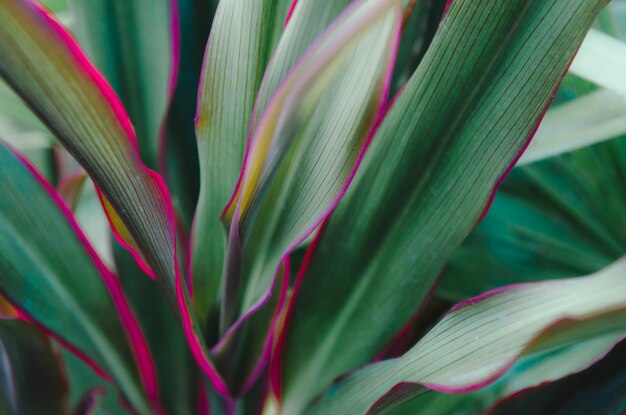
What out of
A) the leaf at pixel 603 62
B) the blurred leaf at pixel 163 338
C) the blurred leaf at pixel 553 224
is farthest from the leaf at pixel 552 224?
the blurred leaf at pixel 163 338

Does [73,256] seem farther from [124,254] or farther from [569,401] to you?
[569,401]

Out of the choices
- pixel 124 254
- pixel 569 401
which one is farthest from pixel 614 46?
pixel 124 254

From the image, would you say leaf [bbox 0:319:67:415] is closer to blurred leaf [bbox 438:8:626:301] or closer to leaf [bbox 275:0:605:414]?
leaf [bbox 275:0:605:414]

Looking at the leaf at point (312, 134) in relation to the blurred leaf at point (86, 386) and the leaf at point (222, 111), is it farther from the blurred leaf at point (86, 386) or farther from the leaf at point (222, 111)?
the blurred leaf at point (86, 386)

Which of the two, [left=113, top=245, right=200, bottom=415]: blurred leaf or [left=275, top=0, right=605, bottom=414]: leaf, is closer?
[left=275, top=0, right=605, bottom=414]: leaf

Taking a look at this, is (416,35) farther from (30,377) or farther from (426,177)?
(30,377)

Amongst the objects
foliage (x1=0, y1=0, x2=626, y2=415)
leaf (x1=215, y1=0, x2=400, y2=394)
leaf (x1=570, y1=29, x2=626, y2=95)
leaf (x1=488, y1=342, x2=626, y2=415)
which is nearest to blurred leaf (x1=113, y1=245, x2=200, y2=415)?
foliage (x1=0, y1=0, x2=626, y2=415)
